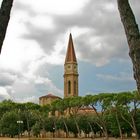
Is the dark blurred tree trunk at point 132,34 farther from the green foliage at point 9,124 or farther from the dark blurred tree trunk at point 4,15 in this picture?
the green foliage at point 9,124

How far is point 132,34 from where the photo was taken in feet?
22.5

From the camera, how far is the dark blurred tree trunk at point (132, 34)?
6797 mm

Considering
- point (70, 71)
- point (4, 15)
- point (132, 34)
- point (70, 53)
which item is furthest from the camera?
point (70, 53)

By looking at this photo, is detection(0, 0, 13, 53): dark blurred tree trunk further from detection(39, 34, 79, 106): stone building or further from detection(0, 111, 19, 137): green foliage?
detection(39, 34, 79, 106): stone building

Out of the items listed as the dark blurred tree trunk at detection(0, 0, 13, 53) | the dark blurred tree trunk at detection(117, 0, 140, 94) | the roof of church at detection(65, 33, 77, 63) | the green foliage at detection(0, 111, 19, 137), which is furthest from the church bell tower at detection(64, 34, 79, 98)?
the dark blurred tree trunk at detection(117, 0, 140, 94)

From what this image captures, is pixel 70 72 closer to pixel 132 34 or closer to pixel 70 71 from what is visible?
pixel 70 71

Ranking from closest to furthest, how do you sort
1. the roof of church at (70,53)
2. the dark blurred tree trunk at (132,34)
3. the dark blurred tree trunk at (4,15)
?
the dark blurred tree trunk at (132,34), the dark blurred tree trunk at (4,15), the roof of church at (70,53)

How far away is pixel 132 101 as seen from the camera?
220 feet

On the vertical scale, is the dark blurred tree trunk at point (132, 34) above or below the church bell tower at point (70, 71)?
below

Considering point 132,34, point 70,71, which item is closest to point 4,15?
point 132,34

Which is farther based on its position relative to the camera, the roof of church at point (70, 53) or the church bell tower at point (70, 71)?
the roof of church at point (70, 53)

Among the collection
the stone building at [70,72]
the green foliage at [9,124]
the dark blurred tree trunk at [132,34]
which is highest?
the stone building at [70,72]

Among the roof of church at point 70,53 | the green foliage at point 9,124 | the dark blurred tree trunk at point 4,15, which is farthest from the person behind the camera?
the roof of church at point 70,53

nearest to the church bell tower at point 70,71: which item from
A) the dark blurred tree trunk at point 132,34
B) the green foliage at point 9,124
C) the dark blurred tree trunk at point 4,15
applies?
the green foliage at point 9,124
